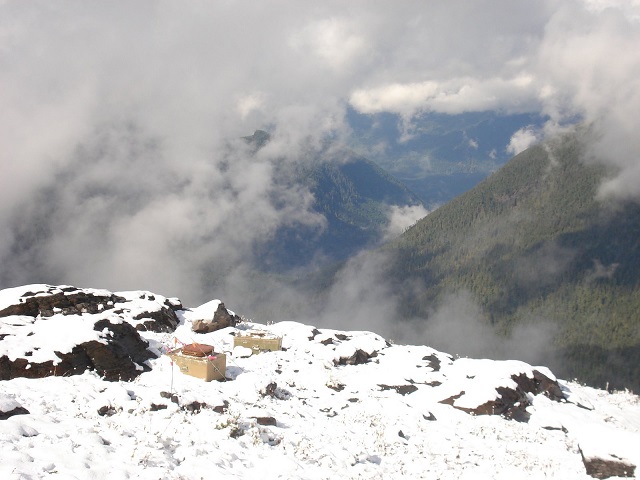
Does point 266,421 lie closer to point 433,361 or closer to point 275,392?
point 275,392

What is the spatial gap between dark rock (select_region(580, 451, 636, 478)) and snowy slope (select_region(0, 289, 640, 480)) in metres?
0.20

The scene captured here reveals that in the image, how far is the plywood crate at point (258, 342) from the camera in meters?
33.7

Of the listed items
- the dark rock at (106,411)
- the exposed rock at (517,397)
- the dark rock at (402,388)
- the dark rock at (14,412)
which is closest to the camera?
the dark rock at (14,412)

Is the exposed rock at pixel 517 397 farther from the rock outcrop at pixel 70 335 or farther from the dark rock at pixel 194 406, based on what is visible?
the rock outcrop at pixel 70 335

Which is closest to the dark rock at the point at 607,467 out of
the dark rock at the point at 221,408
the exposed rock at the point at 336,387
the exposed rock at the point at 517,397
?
the exposed rock at the point at 517,397

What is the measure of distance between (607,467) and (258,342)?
23189 mm

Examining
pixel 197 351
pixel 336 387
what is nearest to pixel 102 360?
pixel 197 351

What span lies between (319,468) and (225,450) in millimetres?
3323

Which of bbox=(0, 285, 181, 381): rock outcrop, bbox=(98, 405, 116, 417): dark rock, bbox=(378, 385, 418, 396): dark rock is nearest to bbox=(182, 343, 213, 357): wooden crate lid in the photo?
bbox=(0, 285, 181, 381): rock outcrop

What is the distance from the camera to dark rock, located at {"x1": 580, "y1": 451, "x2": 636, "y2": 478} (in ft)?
53.6

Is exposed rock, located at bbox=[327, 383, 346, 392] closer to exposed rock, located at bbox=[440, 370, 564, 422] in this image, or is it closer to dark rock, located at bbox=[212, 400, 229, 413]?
exposed rock, located at bbox=[440, 370, 564, 422]

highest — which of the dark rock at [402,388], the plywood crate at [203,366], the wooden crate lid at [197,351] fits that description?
the wooden crate lid at [197,351]

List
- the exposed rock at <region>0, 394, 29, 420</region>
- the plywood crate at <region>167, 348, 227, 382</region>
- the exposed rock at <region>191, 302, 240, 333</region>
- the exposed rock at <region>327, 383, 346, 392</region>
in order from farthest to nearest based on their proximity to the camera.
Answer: the exposed rock at <region>191, 302, 240, 333</region>, the exposed rock at <region>327, 383, 346, 392</region>, the plywood crate at <region>167, 348, 227, 382</region>, the exposed rock at <region>0, 394, 29, 420</region>

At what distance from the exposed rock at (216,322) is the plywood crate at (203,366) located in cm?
1057
